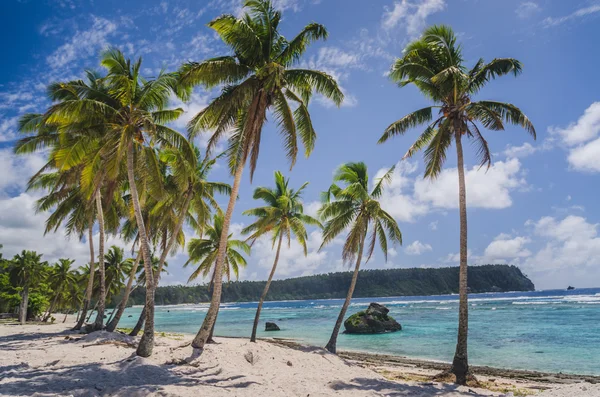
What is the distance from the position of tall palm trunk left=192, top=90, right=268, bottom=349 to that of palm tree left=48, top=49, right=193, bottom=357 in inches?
77.3

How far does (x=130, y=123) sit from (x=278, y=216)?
10.2 m

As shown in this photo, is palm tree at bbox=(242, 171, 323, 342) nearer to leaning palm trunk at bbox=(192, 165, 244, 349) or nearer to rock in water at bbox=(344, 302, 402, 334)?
leaning palm trunk at bbox=(192, 165, 244, 349)

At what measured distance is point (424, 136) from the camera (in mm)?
14734

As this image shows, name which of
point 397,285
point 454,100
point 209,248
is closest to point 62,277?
point 209,248

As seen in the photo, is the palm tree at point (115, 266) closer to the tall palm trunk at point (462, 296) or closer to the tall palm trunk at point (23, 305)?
the tall palm trunk at point (23, 305)

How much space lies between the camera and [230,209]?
12.9 m

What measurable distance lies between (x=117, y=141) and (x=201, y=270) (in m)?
13.1

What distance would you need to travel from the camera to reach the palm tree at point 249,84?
41.4 ft

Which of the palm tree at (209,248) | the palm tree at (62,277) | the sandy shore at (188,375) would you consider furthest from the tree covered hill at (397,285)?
the sandy shore at (188,375)

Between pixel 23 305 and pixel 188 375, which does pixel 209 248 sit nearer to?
pixel 188 375

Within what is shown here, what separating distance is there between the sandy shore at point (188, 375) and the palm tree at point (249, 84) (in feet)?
6.62

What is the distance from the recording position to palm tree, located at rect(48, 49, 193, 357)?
11547 millimetres

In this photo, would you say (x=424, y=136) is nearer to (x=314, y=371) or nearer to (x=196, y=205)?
(x=314, y=371)

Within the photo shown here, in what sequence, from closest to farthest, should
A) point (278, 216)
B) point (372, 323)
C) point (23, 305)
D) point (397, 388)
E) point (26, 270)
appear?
point (397, 388)
point (278, 216)
point (372, 323)
point (23, 305)
point (26, 270)
